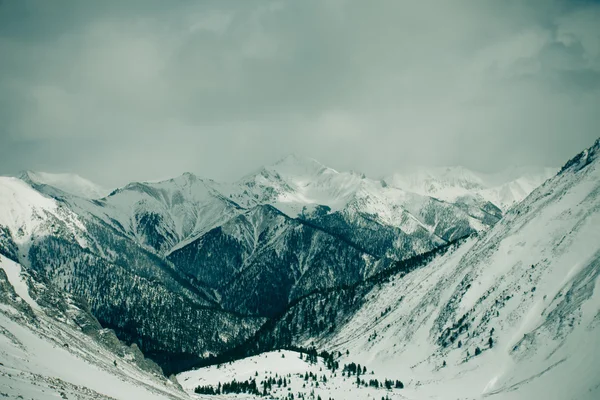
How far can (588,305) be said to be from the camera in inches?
7303

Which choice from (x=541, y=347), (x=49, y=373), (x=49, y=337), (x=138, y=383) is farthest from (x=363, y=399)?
(x=49, y=373)

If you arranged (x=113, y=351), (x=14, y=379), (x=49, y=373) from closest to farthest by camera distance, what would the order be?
(x=14, y=379)
(x=49, y=373)
(x=113, y=351)

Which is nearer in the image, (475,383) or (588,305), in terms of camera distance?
(588,305)

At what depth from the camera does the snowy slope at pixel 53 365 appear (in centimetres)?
→ 8148

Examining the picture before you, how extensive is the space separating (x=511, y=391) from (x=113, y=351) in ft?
399

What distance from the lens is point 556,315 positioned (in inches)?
7785

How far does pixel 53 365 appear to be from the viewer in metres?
102

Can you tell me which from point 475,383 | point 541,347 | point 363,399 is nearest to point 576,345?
point 541,347

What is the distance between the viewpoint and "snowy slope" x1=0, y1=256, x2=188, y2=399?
8148 centimetres

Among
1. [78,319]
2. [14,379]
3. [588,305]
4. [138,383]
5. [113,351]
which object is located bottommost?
[14,379]

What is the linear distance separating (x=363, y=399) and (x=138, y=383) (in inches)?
3817

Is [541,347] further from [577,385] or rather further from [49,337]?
[49,337]

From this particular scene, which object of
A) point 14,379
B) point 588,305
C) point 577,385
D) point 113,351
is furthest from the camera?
point 588,305

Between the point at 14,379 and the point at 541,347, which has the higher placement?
the point at 541,347
